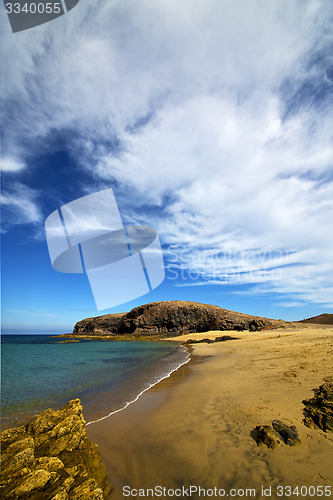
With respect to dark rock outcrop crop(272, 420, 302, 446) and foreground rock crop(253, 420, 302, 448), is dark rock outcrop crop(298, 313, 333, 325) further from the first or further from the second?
foreground rock crop(253, 420, 302, 448)

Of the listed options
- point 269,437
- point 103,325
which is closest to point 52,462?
point 269,437

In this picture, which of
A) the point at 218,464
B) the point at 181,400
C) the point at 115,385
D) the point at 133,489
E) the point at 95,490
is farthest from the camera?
the point at 115,385

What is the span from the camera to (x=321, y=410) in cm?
494

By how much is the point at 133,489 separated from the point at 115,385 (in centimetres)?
788

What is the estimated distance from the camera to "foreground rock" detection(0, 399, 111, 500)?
3012 millimetres

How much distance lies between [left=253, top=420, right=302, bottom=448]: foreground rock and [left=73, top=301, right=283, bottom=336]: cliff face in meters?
63.4

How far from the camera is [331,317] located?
246ft

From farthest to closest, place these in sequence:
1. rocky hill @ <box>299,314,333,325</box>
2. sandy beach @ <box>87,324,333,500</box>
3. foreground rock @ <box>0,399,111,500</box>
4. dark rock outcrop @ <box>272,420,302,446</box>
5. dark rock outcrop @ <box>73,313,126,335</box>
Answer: dark rock outcrop @ <box>73,313,126,335</box>
rocky hill @ <box>299,314,333,325</box>
dark rock outcrop @ <box>272,420,302,446</box>
sandy beach @ <box>87,324,333,500</box>
foreground rock @ <box>0,399,111,500</box>

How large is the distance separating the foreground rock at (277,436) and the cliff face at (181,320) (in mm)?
63448

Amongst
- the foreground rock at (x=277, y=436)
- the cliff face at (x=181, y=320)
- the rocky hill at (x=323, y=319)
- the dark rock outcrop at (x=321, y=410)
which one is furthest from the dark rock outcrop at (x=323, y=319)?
the foreground rock at (x=277, y=436)

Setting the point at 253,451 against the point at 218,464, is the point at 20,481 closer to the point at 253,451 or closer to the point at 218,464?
the point at 218,464

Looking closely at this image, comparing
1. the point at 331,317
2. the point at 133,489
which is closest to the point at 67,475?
the point at 133,489

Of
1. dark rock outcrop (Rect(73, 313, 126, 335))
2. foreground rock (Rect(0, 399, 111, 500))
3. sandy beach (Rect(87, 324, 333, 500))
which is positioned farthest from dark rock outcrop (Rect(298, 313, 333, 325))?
foreground rock (Rect(0, 399, 111, 500))

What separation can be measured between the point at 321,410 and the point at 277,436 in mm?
1417
